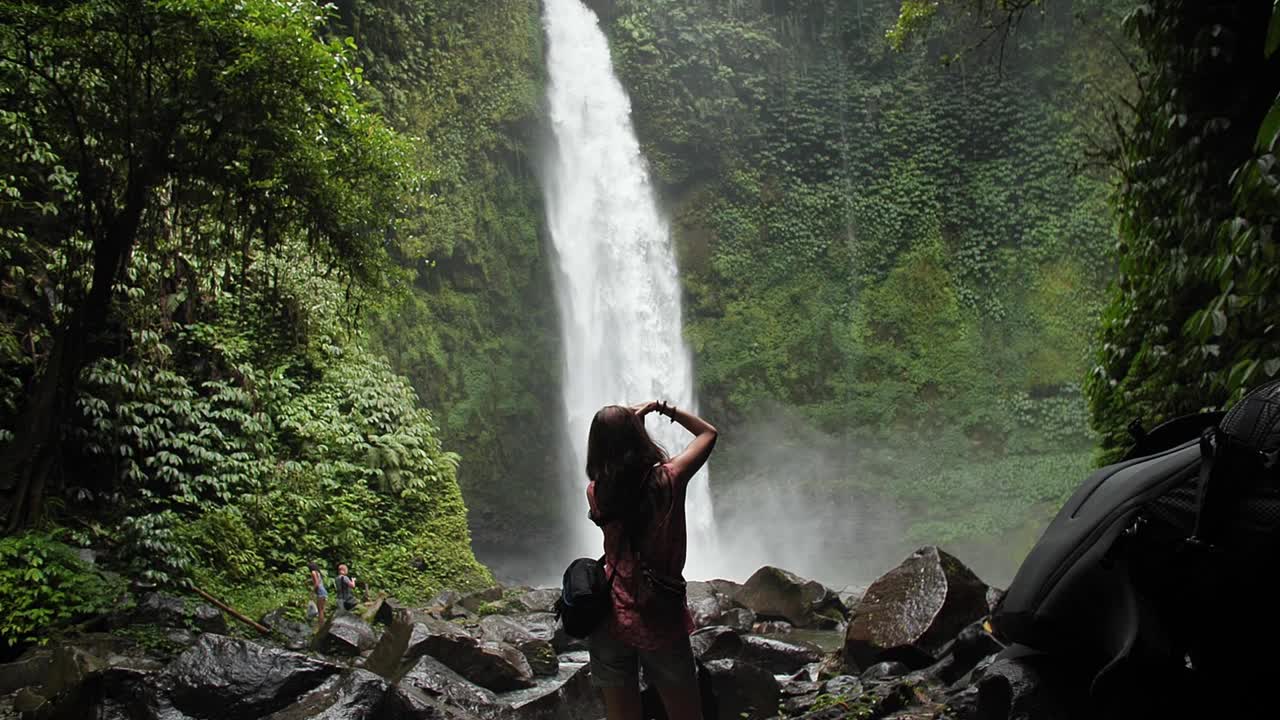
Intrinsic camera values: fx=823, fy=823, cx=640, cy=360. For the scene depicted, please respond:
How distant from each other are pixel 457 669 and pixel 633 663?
4700mm

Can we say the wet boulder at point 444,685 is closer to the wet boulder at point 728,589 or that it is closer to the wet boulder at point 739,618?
the wet boulder at point 739,618

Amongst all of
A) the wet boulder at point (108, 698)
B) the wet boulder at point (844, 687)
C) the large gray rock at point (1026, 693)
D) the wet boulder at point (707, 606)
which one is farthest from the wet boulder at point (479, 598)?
the large gray rock at point (1026, 693)

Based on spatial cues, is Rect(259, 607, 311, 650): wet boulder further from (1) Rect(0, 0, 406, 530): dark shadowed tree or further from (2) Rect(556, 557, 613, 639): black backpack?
(2) Rect(556, 557, 613, 639): black backpack

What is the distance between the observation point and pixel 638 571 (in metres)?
2.42

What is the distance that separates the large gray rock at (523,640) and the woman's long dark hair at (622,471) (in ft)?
18.1

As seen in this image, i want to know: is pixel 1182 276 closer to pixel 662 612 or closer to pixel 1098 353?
pixel 1098 353

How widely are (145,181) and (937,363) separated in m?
18.5

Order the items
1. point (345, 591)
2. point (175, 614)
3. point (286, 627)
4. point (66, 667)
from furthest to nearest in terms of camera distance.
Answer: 1. point (345, 591)
2. point (286, 627)
3. point (175, 614)
4. point (66, 667)

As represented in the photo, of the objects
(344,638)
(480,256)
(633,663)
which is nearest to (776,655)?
(344,638)

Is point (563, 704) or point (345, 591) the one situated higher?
point (345, 591)

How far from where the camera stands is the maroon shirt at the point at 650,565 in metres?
2.38

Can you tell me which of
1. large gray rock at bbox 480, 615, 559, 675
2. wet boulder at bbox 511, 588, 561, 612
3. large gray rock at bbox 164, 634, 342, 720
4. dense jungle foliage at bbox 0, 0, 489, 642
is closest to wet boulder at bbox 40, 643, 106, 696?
dense jungle foliage at bbox 0, 0, 489, 642

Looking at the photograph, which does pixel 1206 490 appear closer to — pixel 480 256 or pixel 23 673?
pixel 23 673

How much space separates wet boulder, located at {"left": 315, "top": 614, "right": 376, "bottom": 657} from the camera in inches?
293
